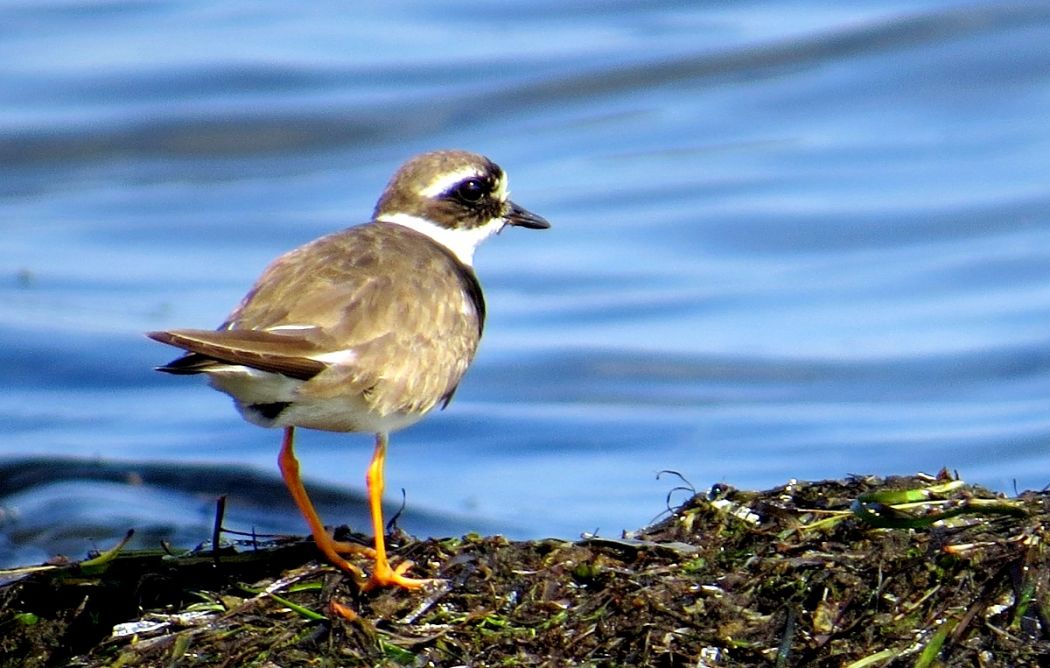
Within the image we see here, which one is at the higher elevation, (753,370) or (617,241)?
(617,241)

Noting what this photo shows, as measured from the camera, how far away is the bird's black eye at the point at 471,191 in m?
8.41

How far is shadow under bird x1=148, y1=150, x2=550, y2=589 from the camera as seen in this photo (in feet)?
20.6

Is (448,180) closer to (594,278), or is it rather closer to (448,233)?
(448,233)

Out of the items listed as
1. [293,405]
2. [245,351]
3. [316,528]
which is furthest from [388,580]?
[245,351]

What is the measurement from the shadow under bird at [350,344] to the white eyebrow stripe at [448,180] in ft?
1.29

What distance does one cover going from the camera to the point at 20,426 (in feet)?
46.4

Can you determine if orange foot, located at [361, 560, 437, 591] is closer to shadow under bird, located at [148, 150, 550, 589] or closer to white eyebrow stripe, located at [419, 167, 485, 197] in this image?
shadow under bird, located at [148, 150, 550, 589]

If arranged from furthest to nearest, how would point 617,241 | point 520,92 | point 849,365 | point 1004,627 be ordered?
1. point 520,92
2. point 617,241
3. point 849,365
4. point 1004,627

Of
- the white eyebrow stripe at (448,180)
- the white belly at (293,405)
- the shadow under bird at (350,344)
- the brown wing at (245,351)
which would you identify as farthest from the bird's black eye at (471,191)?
the brown wing at (245,351)

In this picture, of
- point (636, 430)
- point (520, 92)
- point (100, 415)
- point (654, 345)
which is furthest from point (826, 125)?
point (100, 415)

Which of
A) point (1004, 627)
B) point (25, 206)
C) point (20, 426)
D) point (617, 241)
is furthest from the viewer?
point (25, 206)

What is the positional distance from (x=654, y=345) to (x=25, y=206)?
24.1 ft

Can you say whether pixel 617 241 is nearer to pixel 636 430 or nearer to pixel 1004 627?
pixel 636 430

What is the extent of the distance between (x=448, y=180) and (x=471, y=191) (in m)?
0.13
